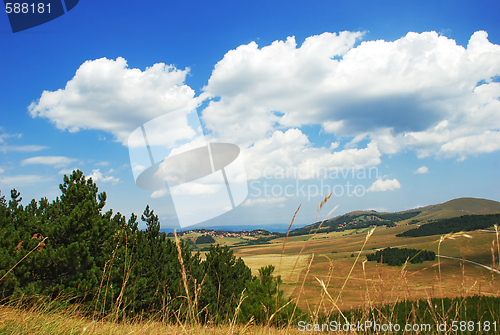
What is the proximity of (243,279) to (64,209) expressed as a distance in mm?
13521

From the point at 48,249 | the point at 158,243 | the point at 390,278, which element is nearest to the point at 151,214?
the point at 158,243

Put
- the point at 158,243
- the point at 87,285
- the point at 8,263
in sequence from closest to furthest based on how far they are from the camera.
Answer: the point at 8,263 < the point at 87,285 < the point at 158,243

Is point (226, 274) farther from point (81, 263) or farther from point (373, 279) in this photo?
point (373, 279)

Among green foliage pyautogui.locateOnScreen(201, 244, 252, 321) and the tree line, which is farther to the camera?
green foliage pyautogui.locateOnScreen(201, 244, 252, 321)

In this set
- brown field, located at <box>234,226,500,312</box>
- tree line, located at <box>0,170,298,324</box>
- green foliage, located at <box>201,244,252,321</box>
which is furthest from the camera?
green foliage, located at <box>201,244,252,321</box>

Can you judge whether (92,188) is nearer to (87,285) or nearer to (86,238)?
(86,238)

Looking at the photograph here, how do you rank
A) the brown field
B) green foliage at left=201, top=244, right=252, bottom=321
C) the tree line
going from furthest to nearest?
green foliage at left=201, top=244, right=252, bottom=321
the tree line
the brown field

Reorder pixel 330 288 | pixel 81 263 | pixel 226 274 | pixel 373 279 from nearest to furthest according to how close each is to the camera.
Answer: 1. pixel 330 288
2. pixel 373 279
3. pixel 81 263
4. pixel 226 274

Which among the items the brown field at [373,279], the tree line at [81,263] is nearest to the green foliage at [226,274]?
the tree line at [81,263]

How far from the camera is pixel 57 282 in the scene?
1184cm

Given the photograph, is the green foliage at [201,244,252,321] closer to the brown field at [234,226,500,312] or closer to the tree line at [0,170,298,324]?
the tree line at [0,170,298,324]

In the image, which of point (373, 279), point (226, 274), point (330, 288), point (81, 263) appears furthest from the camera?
point (226, 274)

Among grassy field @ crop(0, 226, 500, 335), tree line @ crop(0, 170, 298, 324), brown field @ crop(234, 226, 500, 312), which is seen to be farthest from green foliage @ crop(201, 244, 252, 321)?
brown field @ crop(234, 226, 500, 312)

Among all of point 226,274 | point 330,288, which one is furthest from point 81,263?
point 330,288
